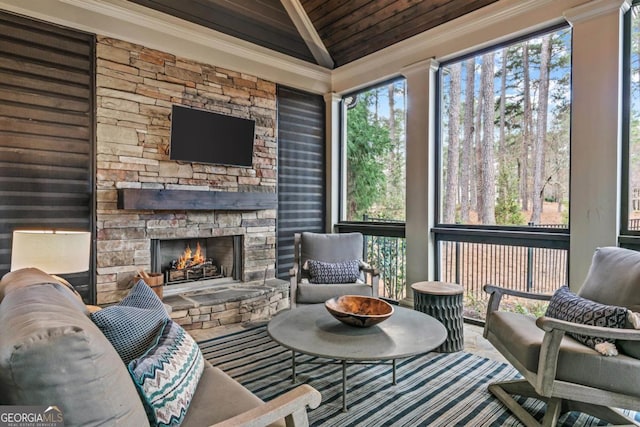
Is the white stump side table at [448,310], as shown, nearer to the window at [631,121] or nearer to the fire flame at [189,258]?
the window at [631,121]

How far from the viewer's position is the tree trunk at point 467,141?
3777mm

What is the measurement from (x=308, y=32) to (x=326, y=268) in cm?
313

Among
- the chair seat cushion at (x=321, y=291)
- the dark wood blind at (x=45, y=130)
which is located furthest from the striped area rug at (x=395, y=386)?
the dark wood blind at (x=45, y=130)

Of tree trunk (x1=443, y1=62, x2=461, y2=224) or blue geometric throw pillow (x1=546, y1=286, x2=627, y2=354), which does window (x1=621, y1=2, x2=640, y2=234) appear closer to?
blue geometric throw pillow (x1=546, y1=286, x2=627, y2=354)

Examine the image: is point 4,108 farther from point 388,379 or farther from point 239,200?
point 388,379

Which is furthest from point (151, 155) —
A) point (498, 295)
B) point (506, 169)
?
point (506, 169)

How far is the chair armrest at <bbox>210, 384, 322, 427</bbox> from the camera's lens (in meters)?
1.08

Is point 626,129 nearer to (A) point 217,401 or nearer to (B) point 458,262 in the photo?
(B) point 458,262

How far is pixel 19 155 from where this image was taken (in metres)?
2.90

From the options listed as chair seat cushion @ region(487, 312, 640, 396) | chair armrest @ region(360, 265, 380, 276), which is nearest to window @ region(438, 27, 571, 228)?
chair armrest @ region(360, 265, 380, 276)

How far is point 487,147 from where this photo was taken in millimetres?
3650

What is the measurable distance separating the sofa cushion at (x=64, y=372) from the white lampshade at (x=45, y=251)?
119cm

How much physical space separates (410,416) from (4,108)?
3664 millimetres

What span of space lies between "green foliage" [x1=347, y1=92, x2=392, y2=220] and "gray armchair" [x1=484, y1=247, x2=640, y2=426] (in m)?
2.67
